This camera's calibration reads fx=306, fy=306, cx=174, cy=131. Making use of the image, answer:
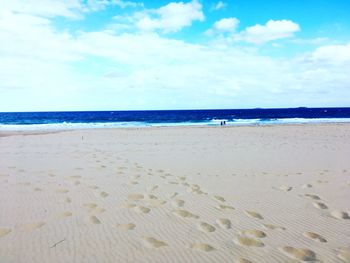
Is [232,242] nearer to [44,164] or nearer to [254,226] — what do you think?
[254,226]

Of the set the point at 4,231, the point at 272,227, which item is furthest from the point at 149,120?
the point at 272,227

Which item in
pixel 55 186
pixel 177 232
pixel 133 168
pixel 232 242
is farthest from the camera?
pixel 133 168

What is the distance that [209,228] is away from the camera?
4.37 m

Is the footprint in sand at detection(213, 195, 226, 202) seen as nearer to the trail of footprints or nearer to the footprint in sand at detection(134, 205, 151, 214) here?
the trail of footprints

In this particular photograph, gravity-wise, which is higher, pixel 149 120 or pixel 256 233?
pixel 149 120

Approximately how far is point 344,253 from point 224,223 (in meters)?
1.57

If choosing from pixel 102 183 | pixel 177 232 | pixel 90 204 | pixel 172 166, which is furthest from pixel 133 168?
pixel 177 232

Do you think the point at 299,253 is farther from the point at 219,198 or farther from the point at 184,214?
the point at 219,198

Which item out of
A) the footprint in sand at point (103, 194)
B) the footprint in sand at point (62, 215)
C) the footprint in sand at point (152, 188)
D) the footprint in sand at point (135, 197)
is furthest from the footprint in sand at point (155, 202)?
the footprint in sand at point (62, 215)

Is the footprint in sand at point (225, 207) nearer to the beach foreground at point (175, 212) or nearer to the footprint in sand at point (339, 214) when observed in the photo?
the beach foreground at point (175, 212)

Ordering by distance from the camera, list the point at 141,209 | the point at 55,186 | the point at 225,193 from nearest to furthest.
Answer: the point at 141,209 → the point at 225,193 → the point at 55,186

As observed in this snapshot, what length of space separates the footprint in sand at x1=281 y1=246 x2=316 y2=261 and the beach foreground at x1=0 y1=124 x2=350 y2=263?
0.04 ft

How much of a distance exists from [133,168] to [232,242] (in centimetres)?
509

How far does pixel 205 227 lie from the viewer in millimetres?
4402
